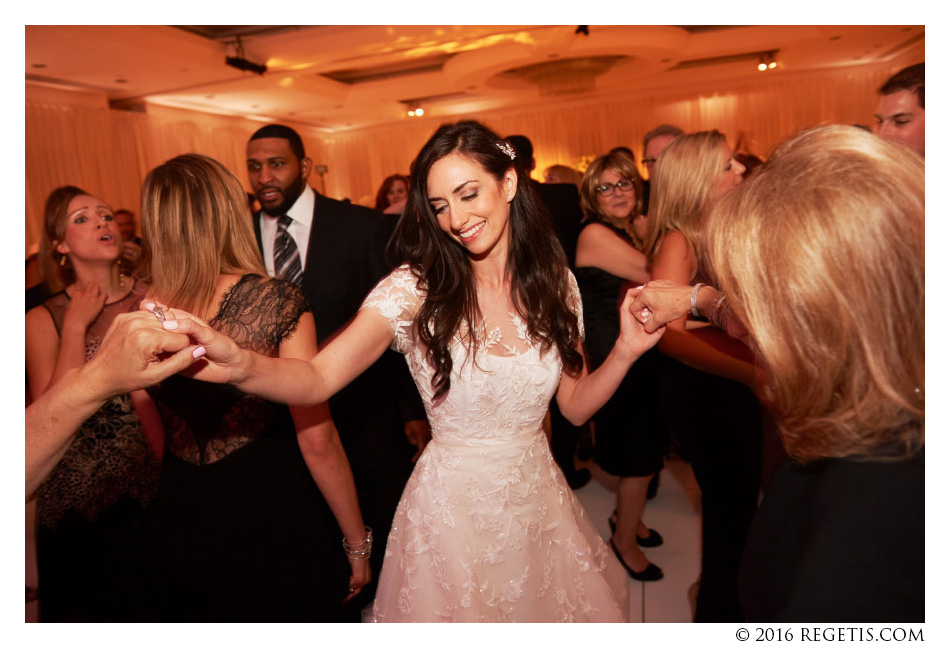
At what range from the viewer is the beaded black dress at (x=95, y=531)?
2008mm

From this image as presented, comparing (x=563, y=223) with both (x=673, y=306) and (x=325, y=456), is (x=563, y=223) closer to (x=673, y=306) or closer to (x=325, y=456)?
(x=673, y=306)

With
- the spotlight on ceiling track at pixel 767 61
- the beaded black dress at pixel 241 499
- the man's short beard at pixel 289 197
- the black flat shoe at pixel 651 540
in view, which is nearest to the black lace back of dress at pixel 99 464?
the beaded black dress at pixel 241 499

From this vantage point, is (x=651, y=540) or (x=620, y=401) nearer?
(x=620, y=401)

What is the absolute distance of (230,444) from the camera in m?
1.74

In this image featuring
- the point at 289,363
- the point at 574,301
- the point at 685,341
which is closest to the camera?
the point at 289,363

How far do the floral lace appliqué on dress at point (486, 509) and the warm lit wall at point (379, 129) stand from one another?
770cm

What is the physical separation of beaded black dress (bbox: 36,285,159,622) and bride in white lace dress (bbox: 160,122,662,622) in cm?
90

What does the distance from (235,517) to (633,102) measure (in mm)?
10529

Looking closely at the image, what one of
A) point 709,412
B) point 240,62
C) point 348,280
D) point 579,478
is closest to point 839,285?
point 709,412

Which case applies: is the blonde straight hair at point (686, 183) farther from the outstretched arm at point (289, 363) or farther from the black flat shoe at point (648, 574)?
the black flat shoe at point (648, 574)

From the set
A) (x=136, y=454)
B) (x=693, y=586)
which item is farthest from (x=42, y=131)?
(x=693, y=586)

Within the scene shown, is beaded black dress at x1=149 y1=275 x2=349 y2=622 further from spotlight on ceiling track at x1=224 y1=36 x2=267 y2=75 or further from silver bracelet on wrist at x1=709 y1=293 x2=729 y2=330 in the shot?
spotlight on ceiling track at x1=224 y1=36 x2=267 y2=75

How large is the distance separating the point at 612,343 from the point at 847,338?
6.31 ft

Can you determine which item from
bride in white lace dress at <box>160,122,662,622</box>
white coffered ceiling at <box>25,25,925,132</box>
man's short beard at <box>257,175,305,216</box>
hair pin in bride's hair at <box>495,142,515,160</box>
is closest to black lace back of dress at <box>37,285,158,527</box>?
man's short beard at <box>257,175,305,216</box>
